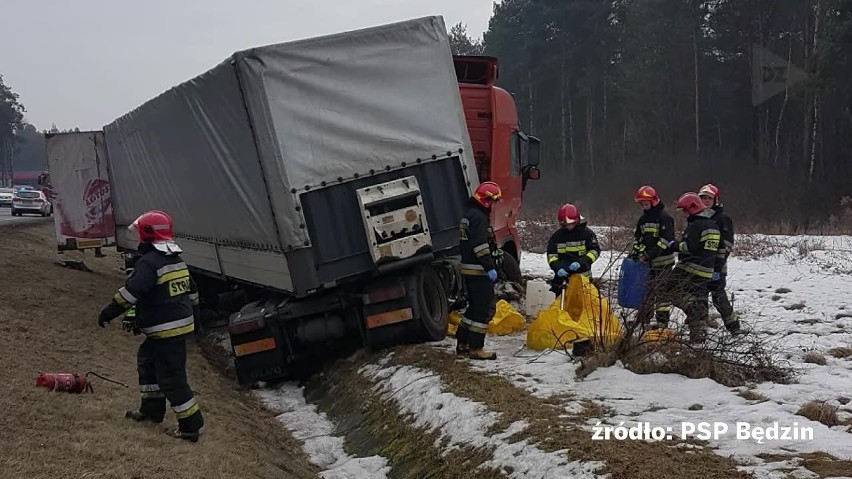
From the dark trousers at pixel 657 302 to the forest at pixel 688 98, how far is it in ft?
67.3

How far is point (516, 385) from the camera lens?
6.35m

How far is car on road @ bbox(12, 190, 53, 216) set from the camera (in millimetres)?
35156

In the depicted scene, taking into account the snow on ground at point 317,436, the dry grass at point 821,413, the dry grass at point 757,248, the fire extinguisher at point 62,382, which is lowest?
the dry grass at point 757,248

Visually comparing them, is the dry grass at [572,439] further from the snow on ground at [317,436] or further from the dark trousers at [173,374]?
the dark trousers at [173,374]

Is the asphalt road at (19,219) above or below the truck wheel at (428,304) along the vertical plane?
above

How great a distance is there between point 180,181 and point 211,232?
1347 millimetres

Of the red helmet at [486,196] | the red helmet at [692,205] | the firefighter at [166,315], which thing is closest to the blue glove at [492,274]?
the red helmet at [486,196]

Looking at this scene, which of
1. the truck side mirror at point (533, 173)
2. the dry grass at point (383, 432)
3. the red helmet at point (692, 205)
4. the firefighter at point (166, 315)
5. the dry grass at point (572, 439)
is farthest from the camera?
the truck side mirror at point (533, 173)

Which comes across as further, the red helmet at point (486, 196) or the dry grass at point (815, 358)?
the red helmet at point (486, 196)

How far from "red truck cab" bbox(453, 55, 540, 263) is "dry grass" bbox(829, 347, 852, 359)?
4.55 metres

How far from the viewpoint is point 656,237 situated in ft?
30.0

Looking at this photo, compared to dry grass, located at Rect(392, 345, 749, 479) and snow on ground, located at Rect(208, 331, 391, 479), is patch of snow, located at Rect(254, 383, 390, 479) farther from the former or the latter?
dry grass, located at Rect(392, 345, 749, 479)

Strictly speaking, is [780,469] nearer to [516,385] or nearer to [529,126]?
Answer: [516,385]

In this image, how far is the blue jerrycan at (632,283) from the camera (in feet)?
23.5
